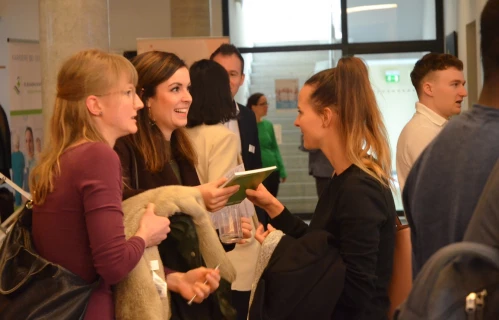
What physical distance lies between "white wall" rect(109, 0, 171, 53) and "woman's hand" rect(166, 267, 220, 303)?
9.26 meters

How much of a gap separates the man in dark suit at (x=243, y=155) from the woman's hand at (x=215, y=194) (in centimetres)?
93

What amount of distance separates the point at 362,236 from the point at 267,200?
1.67ft

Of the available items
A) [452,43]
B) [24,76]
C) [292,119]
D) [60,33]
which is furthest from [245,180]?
[292,119]

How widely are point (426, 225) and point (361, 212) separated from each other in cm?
68

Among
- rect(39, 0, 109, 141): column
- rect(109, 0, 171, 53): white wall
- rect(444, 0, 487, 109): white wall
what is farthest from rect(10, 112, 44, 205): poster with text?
rect(444, 0, 487, 109): white wall

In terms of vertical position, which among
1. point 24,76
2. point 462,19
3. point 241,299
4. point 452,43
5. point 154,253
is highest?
point 462,19

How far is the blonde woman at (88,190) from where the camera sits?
213cm

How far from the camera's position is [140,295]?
2234mm

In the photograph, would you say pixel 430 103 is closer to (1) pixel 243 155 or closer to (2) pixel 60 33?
(1) pixel 243 155

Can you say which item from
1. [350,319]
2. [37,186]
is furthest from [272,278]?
[37,186]

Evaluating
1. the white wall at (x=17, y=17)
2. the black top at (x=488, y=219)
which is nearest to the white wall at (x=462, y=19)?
the white wall at (x=17, y=17)

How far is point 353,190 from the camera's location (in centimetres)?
237

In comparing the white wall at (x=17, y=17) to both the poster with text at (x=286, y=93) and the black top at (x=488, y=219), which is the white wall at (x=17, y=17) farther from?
the black top at (x=488, y=219)

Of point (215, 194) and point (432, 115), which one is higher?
point (432, 115)
